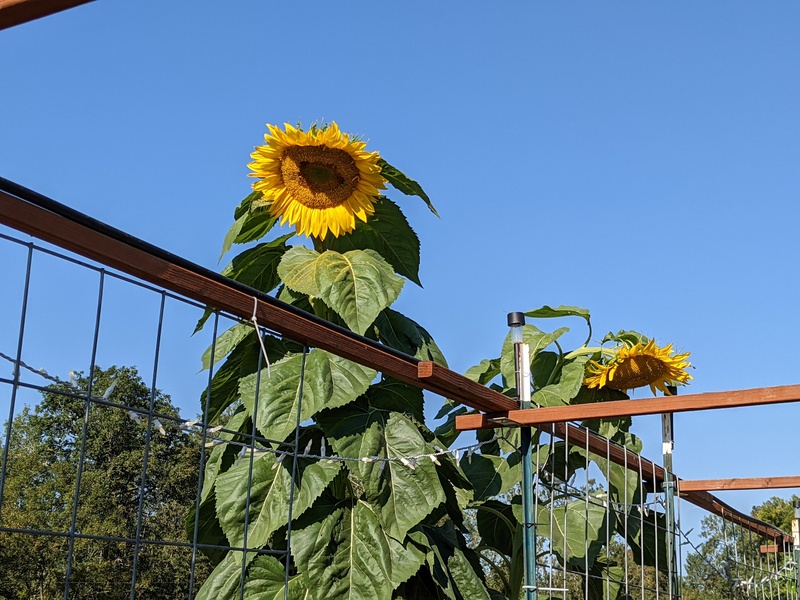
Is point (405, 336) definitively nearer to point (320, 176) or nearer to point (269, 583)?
point (320, 176)

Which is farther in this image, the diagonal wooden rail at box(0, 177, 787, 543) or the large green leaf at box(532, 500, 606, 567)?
the large green leaf at box(532, 500, 606, 567)

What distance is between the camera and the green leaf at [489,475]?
3324 mm

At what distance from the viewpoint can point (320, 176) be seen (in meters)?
2.84

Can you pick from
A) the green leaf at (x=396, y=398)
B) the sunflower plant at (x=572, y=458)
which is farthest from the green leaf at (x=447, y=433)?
the green leaf at (x=396, y=398)

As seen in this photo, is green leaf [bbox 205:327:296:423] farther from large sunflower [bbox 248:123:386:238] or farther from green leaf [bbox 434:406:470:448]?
green leaf [bbox 434:406:470:448]

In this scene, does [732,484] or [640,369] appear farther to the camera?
[640,369]

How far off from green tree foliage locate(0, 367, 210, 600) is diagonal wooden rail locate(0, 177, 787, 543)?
11.6 meters

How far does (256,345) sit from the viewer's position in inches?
104

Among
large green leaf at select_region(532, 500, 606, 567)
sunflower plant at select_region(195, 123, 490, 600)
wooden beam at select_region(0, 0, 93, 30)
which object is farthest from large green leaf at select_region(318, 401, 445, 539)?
wooden beam at select_region(0, 0, 93, 30)

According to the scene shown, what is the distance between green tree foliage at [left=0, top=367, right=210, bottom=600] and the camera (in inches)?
564

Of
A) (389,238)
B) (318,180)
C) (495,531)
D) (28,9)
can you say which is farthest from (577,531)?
(28,9)

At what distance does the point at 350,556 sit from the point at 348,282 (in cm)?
72

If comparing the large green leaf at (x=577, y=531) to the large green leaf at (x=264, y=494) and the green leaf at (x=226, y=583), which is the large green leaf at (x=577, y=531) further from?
the green leaf at (x=226, y=583)

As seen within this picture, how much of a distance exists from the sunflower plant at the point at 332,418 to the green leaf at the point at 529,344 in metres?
0.67
